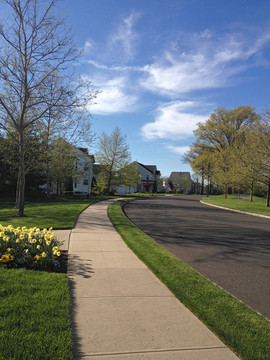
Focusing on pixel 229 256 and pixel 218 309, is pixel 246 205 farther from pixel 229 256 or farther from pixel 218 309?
pixel 218 309

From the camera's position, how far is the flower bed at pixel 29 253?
17.9 feet

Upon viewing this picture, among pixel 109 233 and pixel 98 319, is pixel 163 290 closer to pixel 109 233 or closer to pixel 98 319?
pixel 98 319

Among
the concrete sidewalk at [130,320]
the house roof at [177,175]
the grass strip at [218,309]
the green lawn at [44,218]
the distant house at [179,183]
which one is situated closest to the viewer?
the concrete sidewalk at [130,320]

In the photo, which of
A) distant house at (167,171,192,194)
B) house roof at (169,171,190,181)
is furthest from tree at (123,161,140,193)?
house roof at (169,171,190,181)

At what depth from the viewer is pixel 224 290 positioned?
4.82 metres

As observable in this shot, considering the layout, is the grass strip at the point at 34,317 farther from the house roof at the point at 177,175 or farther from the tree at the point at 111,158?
the house roof at the point at 177,175

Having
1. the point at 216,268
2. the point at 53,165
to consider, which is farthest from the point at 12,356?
the point at 53,165

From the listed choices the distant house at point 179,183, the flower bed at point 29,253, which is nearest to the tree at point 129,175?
the flower bed at point 29,253

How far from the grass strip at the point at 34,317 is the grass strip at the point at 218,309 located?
174cm

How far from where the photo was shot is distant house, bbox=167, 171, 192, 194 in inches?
3713

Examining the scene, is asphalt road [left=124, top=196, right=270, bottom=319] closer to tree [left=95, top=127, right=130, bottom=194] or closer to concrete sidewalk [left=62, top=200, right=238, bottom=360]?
concrete sidewalk [left=62, top=200, right=238, bottom=360]

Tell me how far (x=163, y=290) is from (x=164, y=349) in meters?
1.73

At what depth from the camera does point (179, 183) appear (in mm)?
98250

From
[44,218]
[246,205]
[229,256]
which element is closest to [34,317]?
[229,256]
